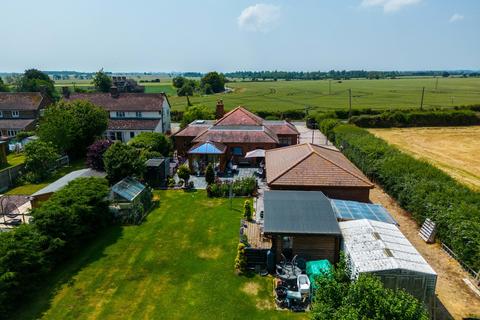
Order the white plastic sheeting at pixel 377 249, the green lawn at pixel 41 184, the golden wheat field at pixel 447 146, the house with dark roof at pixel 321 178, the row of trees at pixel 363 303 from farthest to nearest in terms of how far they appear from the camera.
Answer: the golden wheat field at pixel 447 146
the green lawn at pixel 41 184
the house with dark roof at pixel 321 178
the white plastic sheeting at pixel 377 249
the row of trees at pixel 363 303

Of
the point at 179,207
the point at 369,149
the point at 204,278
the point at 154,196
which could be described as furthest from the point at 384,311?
the point at 369,149

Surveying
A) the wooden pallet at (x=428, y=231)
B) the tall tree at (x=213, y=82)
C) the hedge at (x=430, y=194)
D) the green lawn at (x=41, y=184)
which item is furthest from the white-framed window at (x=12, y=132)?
the tall tree at (x=213, y=82)

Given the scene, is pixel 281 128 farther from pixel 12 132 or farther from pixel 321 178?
pixel 12 132

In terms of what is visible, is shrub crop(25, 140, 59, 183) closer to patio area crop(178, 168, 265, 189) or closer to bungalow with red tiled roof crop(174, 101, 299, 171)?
patio area crop(178, 168, 265, 189)

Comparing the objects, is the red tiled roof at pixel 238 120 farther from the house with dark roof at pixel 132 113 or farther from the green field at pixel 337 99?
the green field at pixel 337 99

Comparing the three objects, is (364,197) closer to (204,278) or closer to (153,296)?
(204,278)

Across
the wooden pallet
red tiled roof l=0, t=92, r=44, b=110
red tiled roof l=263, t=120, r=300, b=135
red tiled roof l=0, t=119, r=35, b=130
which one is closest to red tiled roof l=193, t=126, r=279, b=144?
red tiled roof l=263, t=120, r=300, b=135
